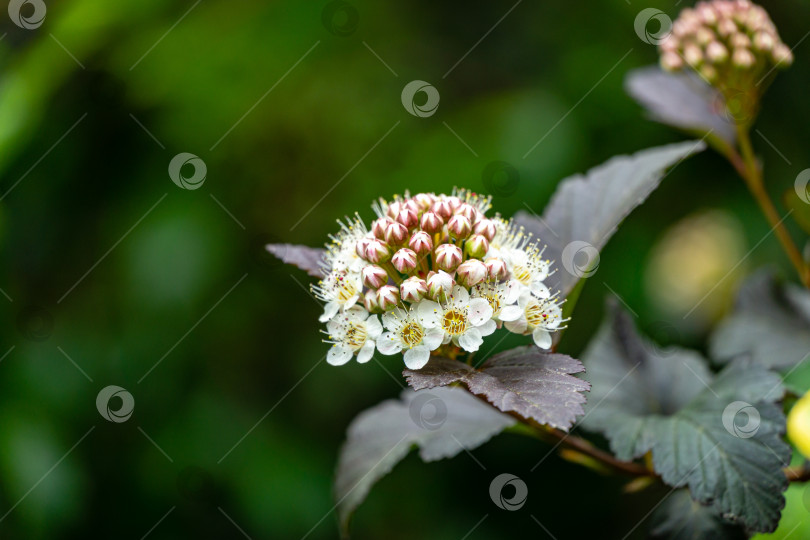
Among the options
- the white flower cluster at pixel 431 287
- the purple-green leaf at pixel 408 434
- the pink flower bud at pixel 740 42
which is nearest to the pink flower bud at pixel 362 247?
the white flower cluster at pixel 431 287

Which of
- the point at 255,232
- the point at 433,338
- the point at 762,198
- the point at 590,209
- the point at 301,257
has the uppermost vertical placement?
the point at 762,198

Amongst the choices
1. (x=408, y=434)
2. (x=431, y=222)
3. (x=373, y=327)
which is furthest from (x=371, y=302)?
(x=408, y=434)

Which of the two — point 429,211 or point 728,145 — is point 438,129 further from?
point 429,211

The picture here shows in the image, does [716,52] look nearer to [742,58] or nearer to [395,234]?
[742,58]

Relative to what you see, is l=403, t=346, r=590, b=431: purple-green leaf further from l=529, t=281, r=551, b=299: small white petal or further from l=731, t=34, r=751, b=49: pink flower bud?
l=731, t=34, r=751, b=49: pink flower bud

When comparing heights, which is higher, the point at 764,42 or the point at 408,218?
the point at 764,42

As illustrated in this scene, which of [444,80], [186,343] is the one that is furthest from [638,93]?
A: [186,343]

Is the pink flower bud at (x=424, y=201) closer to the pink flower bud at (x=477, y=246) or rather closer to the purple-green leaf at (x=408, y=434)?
the pink flower bud at (x=477, y=246)
